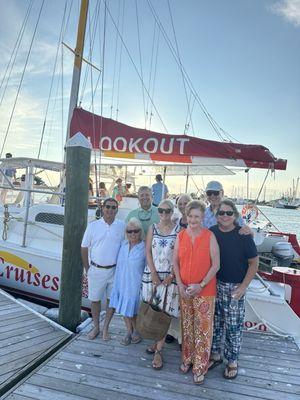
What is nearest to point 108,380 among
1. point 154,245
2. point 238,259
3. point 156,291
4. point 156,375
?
point 156,375

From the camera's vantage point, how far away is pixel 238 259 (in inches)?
120

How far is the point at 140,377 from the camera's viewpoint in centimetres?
307

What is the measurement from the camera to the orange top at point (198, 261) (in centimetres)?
300

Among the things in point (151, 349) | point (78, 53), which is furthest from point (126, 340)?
point (78, 53)

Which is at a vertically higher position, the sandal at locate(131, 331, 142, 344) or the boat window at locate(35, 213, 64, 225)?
the boat window at locate(35, 213, 64, 225)

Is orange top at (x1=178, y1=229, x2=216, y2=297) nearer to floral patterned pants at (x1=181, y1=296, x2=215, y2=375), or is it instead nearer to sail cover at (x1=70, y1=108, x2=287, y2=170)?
floral patterned pants at (x1=181, y1=296, x2=215, y2=375)

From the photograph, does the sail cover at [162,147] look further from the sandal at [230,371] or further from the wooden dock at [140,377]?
the sandal at [230,371]

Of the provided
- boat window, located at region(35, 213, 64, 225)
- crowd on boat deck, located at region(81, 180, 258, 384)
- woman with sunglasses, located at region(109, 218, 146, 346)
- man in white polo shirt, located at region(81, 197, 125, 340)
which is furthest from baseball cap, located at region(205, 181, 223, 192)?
boat window, located at region(35, 213, 64, 225)

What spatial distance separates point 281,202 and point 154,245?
423ft

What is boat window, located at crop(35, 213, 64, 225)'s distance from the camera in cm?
629

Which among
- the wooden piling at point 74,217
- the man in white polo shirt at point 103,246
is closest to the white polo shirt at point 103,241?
the man in white polo shirt at point 103,246

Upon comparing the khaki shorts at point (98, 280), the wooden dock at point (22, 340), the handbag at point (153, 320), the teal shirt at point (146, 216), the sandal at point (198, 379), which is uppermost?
the teal shirt at point (146, 216)

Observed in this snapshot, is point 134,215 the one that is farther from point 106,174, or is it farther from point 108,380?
point 106,174

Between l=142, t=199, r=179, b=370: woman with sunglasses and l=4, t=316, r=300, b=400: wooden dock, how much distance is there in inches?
9.6
